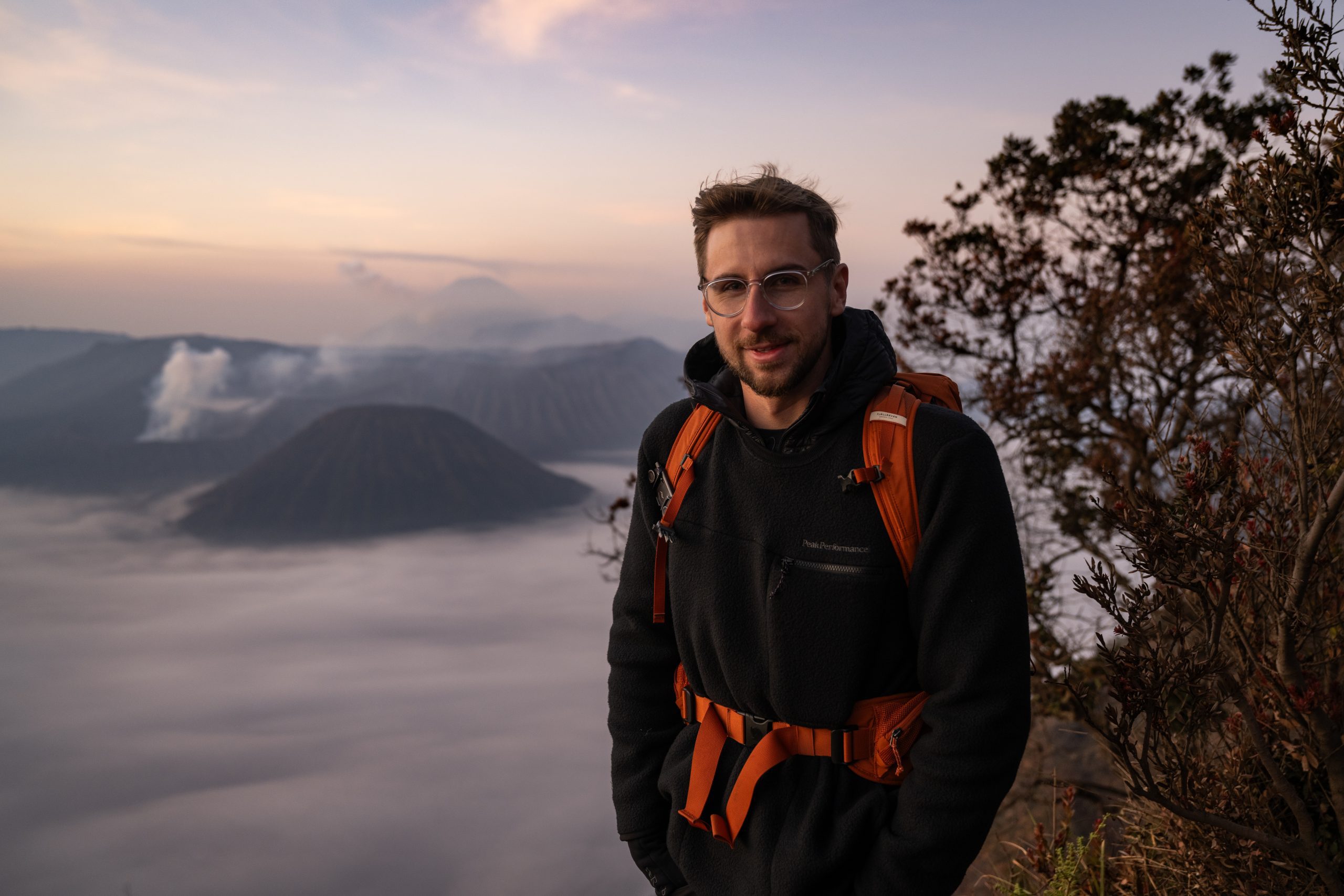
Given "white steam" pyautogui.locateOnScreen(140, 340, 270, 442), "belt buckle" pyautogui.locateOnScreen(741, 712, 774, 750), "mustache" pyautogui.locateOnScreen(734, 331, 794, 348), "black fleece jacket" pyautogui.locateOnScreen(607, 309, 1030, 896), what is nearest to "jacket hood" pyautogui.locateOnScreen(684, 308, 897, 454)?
"black fleece jacket" pyautogui.locateOnScreen(607, 309, 1030, 896)

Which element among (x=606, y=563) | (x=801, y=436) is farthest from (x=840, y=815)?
(x=606, y=563)

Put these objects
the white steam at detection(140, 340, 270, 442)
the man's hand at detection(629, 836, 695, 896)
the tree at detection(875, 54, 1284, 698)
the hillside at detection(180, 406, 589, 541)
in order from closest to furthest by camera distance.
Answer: the man's hand at detection(629, 836, 695, 896) → the tree at detection(875, 54, 1284, 698) → the hillside at detection(180, 406, 589, 541) → the white steam at detection(140, 340, 270, 442)

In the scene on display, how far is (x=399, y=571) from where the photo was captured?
144 metres

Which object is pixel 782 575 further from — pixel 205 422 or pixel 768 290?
pixel 205 422

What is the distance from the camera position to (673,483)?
6.77ft

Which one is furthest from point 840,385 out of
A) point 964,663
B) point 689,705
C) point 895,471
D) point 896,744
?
point 689,705

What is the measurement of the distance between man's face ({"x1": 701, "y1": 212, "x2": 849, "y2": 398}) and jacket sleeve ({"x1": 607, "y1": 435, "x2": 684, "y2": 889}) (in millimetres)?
415

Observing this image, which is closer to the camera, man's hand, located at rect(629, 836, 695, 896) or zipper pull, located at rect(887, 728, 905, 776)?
zipper pull, located at rect(887, 728, 905, 776)

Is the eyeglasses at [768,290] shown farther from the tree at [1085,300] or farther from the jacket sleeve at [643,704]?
the tree at [1085,300]

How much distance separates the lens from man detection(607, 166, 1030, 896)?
1.59 m

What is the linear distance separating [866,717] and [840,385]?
683 millimetres

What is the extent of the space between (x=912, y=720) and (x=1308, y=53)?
1.80 metres

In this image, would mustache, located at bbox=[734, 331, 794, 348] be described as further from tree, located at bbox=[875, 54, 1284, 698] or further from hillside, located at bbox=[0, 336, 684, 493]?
hillside, located at bbox=[0, 336, 684, 493]

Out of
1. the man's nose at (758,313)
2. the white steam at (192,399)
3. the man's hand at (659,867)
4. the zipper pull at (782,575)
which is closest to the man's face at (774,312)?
the man's nose at (758,313)
